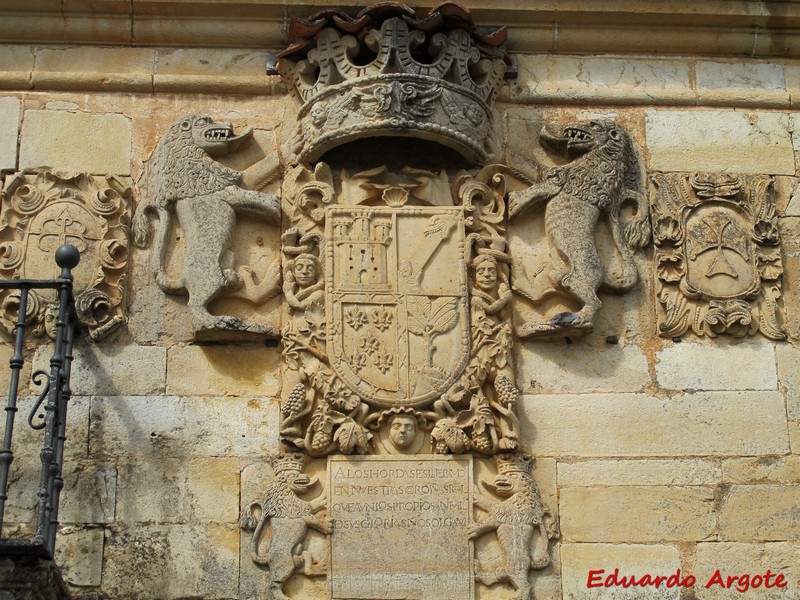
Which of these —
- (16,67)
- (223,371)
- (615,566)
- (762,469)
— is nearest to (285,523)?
(223,371)

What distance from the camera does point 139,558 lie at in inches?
250

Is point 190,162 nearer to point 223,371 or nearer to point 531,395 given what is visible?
point 223,371

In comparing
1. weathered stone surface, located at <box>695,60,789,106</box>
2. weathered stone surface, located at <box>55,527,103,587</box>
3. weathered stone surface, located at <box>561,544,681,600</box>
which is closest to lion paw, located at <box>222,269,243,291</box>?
weathered stone surface, located at <box>55,527,103,587</box>

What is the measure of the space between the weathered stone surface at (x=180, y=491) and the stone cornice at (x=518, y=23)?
6.44ft

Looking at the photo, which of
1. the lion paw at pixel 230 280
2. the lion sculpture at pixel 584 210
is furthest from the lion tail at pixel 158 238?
the lion sculpture at pixel 584 210

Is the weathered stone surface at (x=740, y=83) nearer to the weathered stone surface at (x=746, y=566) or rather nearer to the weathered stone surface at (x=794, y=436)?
the weathered stone surface at (x=794, y=436)

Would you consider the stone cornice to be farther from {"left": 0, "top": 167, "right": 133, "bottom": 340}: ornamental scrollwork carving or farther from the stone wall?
{"left": 0, "top": 167, "right": 133, "bottom": 340}: ornamental scrollwork carving

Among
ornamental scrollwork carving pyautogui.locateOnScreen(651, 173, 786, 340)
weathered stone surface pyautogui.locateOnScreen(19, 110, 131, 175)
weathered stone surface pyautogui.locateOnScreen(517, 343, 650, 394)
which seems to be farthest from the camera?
weathered stone surface pyautogui.locateOnScreen(19, 110, 131, 175)

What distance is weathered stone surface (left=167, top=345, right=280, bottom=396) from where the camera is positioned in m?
6.68

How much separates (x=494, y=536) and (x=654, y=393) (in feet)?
3.03

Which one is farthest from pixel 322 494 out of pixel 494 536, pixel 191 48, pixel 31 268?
pixel 191 48

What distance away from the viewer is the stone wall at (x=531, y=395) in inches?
253

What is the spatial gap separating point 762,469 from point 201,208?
2524mm

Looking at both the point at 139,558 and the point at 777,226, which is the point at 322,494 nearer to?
the point at 139,558
